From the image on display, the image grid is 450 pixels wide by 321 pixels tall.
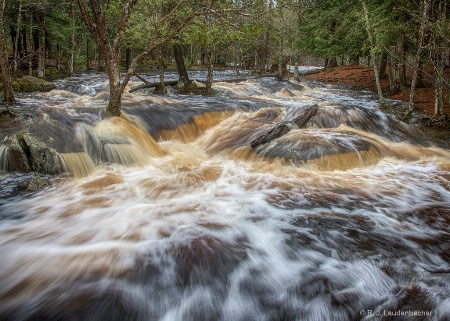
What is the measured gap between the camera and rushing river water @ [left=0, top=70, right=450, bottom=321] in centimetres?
308

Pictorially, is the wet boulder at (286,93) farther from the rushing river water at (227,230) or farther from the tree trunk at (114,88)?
the tree trunk at (114,88)

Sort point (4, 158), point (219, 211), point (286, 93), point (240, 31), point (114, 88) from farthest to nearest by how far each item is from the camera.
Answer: point (286, 93) < point (114, 88) < point (240, 31) < point (4, 158) < point (219, 211)

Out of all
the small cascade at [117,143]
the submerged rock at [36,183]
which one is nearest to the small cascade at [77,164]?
the small cascade at [117,143]

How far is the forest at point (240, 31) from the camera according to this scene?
754 centimetres

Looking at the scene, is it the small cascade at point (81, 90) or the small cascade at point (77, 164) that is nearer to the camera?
the small cascade at point (77, 164)

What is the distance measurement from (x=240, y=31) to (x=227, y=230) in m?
5.01

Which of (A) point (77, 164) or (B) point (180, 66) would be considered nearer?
(A) point (77, 164)

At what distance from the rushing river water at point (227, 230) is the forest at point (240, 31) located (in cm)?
259

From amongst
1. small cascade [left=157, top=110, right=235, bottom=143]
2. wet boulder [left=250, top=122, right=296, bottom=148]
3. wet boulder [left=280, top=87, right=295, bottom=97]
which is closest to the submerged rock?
small cascade [left=157, top=110, right=235, bottom=143]

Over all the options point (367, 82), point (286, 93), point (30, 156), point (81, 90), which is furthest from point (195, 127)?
point (367, 82)

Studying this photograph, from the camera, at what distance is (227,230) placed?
4.38m

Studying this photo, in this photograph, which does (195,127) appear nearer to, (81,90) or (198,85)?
(198,85)

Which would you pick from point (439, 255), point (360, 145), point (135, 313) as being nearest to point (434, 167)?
point (360, 145)

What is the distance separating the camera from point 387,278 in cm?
341
